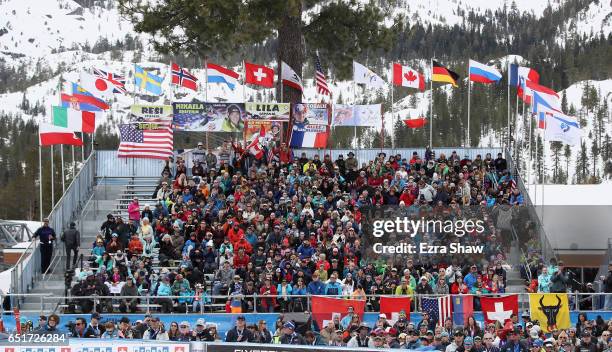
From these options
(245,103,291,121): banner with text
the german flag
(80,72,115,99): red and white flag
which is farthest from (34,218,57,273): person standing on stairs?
the german flag

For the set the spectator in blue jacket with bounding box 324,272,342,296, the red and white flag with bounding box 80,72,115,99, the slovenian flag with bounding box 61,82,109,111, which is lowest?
the spectator in blue jacket with bounding box 324,272,342,296

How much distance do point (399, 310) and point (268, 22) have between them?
1479cm

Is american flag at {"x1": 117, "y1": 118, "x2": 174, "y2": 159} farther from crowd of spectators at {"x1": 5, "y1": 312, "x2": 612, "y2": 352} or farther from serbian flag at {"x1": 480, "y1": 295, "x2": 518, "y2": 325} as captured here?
serbian flag at {"x1": 480, "y1": 295, "x2": 518, "y2": 325}

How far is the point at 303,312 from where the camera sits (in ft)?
81.3

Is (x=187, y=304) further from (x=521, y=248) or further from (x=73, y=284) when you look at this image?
(x=521, y=248)

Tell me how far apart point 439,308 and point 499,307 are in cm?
155

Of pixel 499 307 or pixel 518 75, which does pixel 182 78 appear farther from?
pixel 499 307

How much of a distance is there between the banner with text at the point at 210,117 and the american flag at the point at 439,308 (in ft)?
42.8

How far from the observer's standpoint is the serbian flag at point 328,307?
2339 centimetres

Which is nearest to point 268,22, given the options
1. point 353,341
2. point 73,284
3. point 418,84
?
point 418,84

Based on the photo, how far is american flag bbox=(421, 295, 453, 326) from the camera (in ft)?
76.0

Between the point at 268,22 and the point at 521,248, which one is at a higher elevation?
the point at 268,22

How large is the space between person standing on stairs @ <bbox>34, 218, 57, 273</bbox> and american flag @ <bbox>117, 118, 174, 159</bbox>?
5.57 metres

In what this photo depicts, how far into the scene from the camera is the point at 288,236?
27062 millimetres
